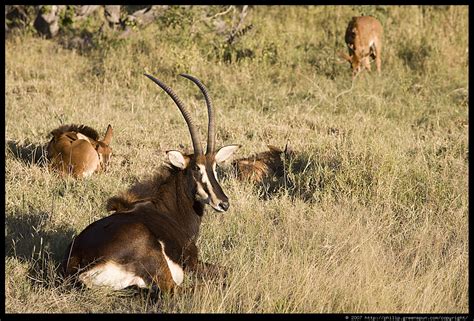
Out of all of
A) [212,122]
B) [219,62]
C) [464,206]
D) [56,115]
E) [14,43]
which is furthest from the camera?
[14,43]

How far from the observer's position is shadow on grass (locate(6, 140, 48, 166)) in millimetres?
9102

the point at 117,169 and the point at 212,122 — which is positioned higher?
A: the point at 212,122

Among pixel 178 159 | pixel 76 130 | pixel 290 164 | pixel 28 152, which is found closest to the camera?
pixel 178 159

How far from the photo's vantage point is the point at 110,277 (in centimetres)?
511

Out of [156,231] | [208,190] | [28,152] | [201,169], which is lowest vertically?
[28,152]

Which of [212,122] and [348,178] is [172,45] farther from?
[212,122]

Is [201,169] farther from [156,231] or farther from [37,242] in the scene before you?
[37,242]

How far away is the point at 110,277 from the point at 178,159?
119 centimetres

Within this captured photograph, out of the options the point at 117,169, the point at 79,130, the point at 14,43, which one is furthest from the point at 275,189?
the point at 14,43

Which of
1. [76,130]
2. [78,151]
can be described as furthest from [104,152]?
[76,130]

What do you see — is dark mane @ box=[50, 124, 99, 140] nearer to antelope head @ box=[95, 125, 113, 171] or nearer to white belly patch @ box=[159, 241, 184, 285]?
antelope head @ box=[95, 125, 113, 171]

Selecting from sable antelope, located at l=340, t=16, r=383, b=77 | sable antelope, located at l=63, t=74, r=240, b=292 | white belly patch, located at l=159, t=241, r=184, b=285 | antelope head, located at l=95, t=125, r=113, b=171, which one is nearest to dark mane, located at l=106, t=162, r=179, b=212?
sable antelope, located at l=63, t=74, r=240, b=292

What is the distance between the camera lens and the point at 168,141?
9930 millimetres

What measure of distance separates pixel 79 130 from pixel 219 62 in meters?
4.28
